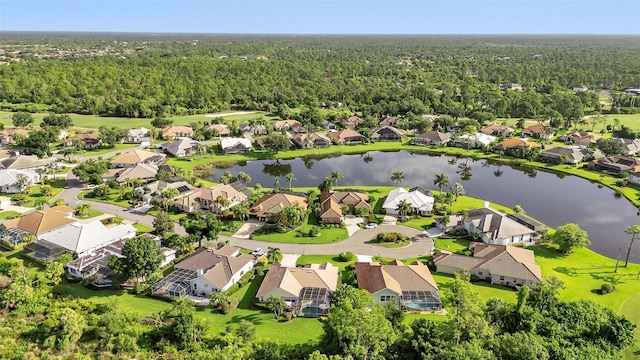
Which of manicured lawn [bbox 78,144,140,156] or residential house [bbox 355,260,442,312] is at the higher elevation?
residential house [bbox 355,260,442,312]

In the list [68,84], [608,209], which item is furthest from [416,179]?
[68,84]

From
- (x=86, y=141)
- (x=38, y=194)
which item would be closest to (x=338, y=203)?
(x=38, y=194)

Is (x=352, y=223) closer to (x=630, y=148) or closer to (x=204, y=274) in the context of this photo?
(x=204, y=274)

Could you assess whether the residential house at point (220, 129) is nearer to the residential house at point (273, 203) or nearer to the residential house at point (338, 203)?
the residential house at point (273, 203)

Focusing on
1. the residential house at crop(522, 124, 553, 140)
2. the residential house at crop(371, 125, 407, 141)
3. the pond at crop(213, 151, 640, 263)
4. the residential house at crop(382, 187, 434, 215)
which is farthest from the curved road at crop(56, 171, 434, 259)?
the residential house at crop(522, 124, 553, 140)

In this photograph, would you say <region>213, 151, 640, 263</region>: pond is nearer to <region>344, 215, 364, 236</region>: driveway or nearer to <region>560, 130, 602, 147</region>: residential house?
<region>344, 215, 364, 236</region>: driveway

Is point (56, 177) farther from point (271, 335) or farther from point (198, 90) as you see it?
point (198, 90)
